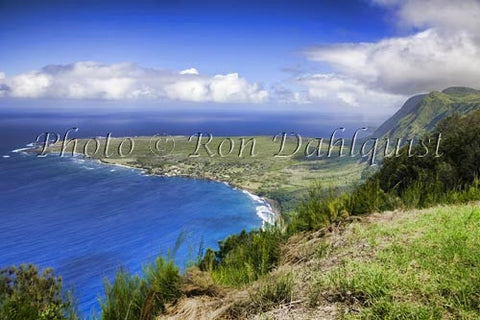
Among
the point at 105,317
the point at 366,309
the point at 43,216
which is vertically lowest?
the point at 43,216

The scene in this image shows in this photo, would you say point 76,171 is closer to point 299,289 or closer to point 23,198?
point 23,198

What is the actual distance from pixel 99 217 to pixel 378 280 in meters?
62.6

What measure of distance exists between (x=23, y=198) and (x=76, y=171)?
2395 centimetres

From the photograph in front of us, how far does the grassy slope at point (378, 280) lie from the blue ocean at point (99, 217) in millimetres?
26963

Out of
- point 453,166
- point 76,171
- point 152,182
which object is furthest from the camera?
point 76,171

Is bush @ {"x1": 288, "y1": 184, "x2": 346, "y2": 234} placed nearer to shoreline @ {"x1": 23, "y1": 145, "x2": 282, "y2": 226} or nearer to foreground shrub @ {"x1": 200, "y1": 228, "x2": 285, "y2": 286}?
foreground shrub @ {"x1": 200, "y1": 228, "x2": 285, "y2": 286}

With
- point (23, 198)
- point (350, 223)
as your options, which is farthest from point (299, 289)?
point (23, 198)

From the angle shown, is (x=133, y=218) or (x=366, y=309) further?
(x=133, y=218)

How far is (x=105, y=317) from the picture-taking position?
4.24 metres

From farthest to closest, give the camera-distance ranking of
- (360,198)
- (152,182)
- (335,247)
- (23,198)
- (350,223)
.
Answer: (152,182), (23,198), (360,198), (350,223), (335,247)

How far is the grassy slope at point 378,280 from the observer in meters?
3.01

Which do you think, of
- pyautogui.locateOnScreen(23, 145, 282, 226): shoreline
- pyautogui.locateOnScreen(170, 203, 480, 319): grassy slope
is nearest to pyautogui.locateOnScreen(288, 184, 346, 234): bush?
pyautogui.locateOnScreen(170, 203, 480, 319): grassy slope

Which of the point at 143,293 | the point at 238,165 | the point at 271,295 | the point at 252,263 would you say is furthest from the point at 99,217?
the point at 271,295

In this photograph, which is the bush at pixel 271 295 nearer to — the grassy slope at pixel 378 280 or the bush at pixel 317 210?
the grassy slope at pixel 378 280
